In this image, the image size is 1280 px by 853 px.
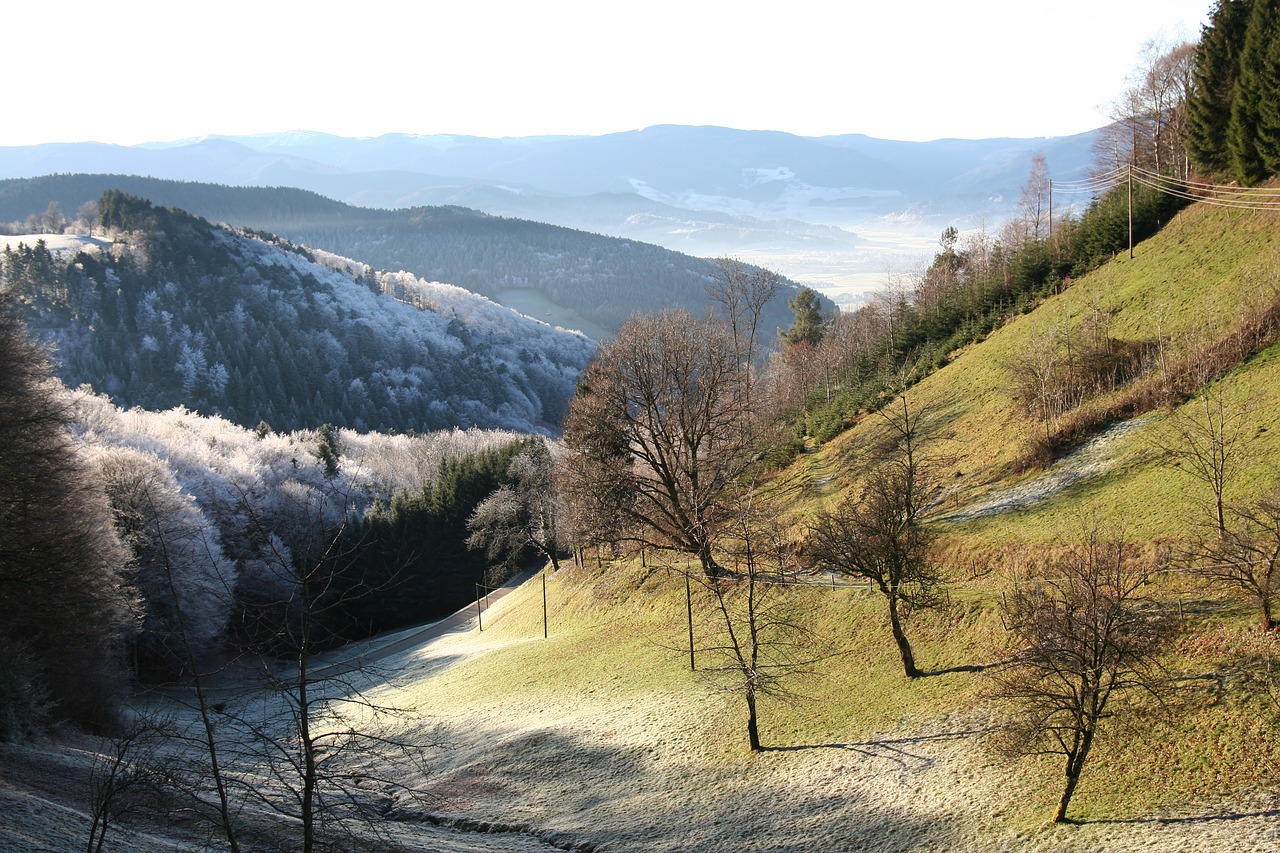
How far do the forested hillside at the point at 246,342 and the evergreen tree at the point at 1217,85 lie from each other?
139 metres

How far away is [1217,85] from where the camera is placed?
4447 centimetres

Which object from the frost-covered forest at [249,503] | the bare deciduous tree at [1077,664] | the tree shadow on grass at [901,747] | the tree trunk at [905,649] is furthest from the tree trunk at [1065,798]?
the frost-covered forest at [249,503]

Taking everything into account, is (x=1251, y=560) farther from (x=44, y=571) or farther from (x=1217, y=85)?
(x=1217, y=85)

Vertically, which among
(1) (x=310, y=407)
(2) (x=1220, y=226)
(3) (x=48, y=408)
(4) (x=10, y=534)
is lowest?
(1) (x=310, y=407)

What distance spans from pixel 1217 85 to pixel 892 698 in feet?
134

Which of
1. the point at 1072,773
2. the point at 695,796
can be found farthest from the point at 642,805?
the point at 1072,773

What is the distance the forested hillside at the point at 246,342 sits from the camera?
15850 centimetres

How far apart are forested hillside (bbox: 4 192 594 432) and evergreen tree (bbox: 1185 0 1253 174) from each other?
139273 millimetres

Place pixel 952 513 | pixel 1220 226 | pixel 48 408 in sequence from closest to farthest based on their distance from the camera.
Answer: pixel 48 408 → pixel 952 513 → pixel 1220 226

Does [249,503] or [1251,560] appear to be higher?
[1251,560]

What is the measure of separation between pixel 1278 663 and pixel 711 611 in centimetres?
2096

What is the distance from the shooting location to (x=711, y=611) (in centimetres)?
3525

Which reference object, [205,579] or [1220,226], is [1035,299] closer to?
[1220,226]

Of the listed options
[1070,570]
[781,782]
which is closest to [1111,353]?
[1070,570]
